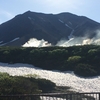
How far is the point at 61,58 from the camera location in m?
32.3

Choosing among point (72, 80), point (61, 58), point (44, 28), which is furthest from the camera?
point (44, 28)

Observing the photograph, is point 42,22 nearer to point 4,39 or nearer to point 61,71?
point 4,39

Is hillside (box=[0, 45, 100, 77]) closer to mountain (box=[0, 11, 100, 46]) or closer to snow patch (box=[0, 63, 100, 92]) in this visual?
snow patch (box=[0, 63, 100, 92])

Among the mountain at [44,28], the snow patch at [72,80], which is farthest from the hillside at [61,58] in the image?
the mountain at [44,28]

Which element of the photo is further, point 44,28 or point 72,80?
point 44,28

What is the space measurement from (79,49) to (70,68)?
5.20 meters

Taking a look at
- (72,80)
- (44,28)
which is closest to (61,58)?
(72,80)

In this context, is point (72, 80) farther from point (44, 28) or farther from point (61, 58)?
point (44, 28)

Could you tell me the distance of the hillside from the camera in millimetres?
28328

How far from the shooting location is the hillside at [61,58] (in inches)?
1115

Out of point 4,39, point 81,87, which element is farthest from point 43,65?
point 4,39

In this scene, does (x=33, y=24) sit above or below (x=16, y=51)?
above

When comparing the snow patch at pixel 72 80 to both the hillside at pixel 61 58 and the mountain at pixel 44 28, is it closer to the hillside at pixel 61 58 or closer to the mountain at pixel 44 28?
the hillside at pixel 61 58

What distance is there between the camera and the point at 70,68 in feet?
96.9
